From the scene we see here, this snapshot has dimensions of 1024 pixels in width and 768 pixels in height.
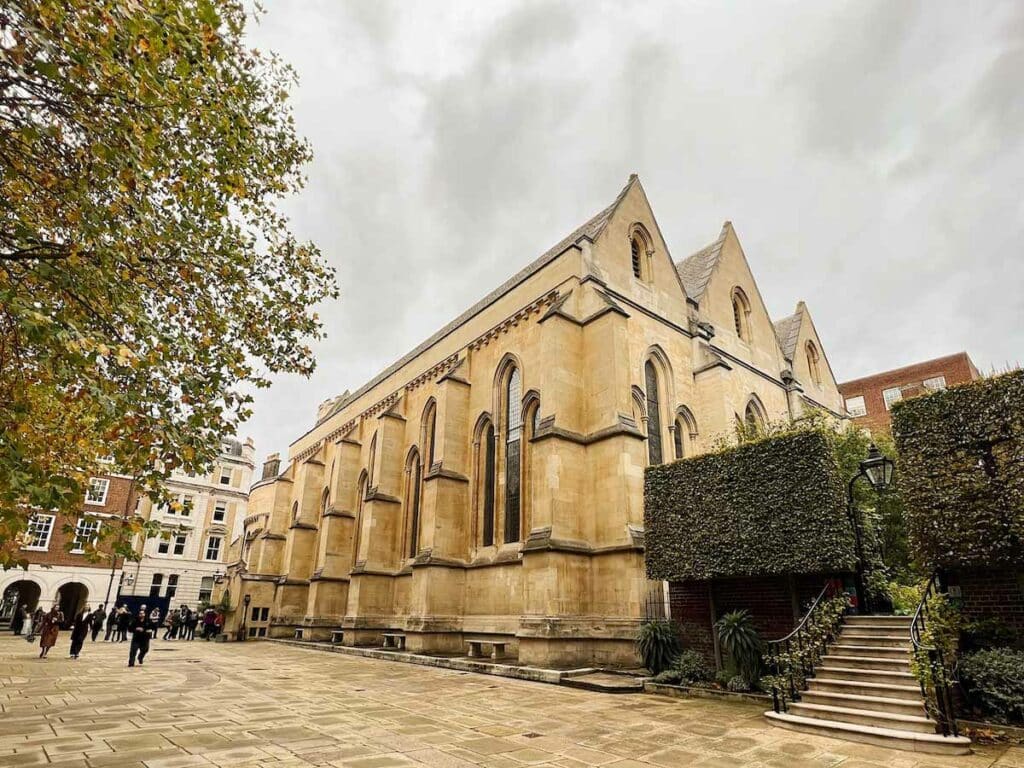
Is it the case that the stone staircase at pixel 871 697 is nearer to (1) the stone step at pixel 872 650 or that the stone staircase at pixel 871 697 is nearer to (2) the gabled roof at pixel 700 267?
(1) the stone step at pixel 872 650

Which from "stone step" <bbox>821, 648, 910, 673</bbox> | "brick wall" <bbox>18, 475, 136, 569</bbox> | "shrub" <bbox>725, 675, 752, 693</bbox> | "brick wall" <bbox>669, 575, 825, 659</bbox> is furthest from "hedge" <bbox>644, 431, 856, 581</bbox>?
"brick wall" <bbox>18, 475, 136, 569</bbox>

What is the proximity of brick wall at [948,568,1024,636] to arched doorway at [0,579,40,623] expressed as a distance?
148 ft

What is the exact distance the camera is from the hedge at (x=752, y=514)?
10.5m

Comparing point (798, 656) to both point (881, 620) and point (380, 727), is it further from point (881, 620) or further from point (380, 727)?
point (380, 727)

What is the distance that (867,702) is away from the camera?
8.09 m

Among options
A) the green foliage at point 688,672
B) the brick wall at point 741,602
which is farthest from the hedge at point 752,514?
the green foliage at point 688,672

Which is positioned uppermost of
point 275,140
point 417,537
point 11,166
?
point 275,140

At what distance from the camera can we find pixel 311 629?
25.2m

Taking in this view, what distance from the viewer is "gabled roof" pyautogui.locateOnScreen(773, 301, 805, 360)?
93.7ft

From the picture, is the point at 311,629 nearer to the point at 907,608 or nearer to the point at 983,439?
the point at 907,608

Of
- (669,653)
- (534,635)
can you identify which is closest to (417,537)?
(534,635)

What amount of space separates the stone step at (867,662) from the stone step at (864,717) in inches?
46.2

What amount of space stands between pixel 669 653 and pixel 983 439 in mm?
7245

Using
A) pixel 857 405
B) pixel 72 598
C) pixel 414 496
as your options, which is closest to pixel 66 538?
pixel 72 598
